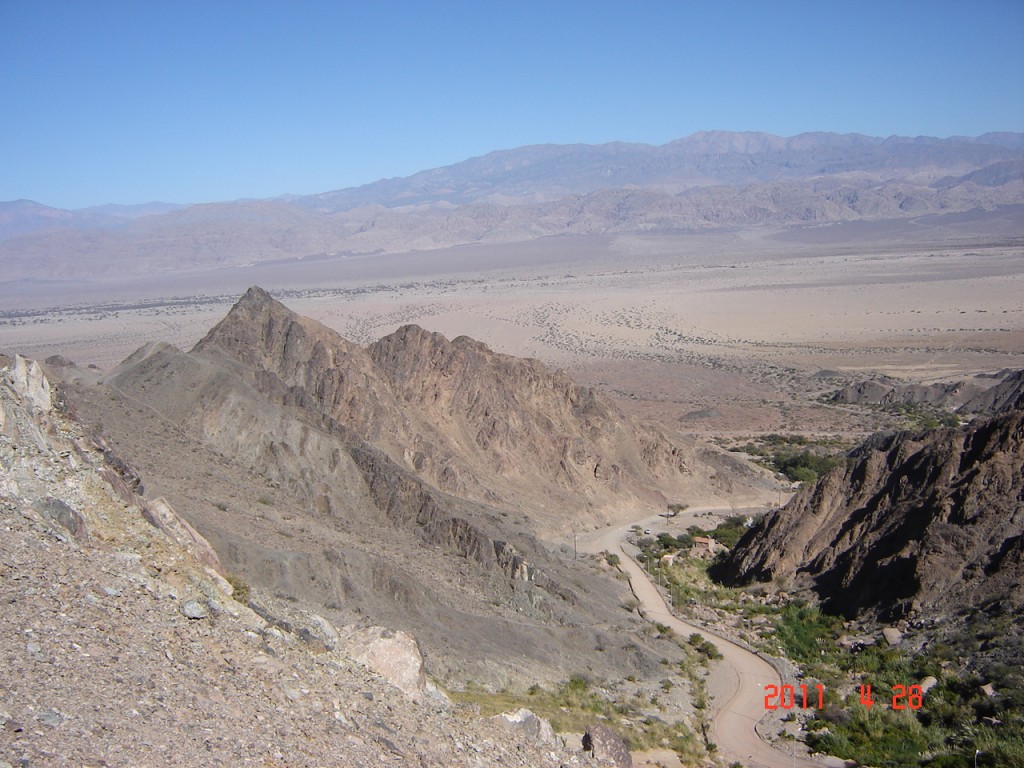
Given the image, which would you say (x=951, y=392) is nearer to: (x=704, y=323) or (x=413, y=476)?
(x=413, y=476)

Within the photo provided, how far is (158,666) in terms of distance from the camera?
35.3 feet

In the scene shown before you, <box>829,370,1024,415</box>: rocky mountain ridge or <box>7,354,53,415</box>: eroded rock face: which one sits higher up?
<box>7,354,53,415</box>: eroded rock face

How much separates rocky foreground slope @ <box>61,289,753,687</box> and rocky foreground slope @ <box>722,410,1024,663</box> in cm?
675

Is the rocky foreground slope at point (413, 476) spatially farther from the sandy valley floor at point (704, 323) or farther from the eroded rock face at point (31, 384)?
the sandy valley floor at point (704, 323)

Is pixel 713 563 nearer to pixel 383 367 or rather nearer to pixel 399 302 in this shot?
pixel 383 367

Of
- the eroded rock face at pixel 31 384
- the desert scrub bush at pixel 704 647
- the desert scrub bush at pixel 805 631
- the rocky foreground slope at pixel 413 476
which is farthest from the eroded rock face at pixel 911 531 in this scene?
the eroded rock face at pixel 31 384

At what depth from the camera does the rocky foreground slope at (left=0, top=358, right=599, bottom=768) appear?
9344mm

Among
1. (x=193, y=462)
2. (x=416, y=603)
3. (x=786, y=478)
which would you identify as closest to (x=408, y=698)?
(x=416, y=603)

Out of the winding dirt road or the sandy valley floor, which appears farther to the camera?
the sandy valley floor
